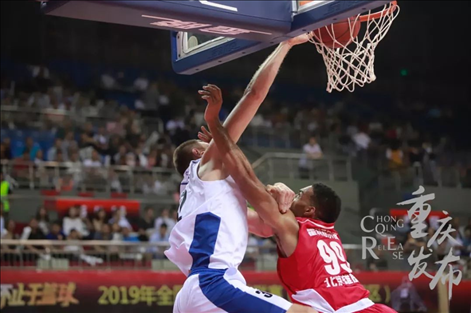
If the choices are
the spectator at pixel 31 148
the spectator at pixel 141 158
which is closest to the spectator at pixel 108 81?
the spectator at pixel 141 158

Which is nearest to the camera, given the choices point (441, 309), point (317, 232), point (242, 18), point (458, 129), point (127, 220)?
point (242, 18)

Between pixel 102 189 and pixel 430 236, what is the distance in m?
5.74

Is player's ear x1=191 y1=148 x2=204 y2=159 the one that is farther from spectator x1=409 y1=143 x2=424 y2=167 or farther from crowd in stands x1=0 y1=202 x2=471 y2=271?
spectator x1=409 y1=143 x2=424 y2=167

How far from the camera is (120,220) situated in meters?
11.0

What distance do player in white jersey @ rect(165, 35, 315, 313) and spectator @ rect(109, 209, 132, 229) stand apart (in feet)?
23.5

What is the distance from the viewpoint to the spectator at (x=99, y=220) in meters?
10.7

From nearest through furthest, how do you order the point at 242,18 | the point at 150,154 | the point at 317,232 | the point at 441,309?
the point at 242,18
the point at 317,232
the point at 441,309
the point at 150,154

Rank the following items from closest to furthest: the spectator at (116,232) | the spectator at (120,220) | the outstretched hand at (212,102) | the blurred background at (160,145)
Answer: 1. the outstretched hand at (212,102)
2. the blurred background at (160,145)
3. the spectator at (116,232)
4. the spectator at (120,220)

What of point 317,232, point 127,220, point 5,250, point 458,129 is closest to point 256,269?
point 127,220

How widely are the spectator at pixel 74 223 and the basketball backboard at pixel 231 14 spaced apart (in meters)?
7.20

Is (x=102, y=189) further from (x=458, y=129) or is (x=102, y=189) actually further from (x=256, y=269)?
(x=458, y=129)

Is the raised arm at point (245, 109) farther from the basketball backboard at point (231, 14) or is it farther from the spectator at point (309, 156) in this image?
the spectator at point (309, 156)

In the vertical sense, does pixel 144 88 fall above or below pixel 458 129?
→ above

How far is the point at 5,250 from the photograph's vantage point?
9.09 meters
